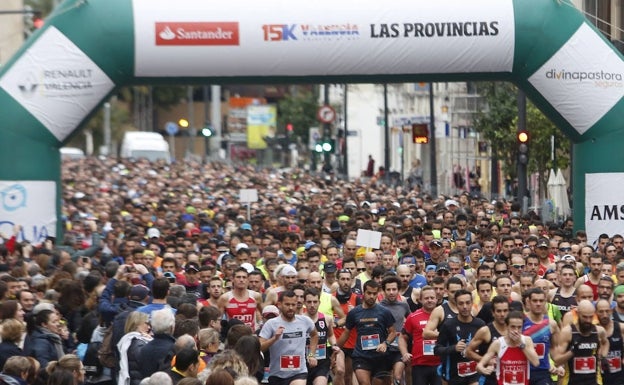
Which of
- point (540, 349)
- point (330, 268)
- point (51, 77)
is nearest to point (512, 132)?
point (51, 77)

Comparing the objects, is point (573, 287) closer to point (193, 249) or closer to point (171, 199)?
point (193, 249)

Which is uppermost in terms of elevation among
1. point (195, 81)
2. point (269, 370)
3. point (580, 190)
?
point (195, 81)

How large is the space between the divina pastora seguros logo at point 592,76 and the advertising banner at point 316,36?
711mm

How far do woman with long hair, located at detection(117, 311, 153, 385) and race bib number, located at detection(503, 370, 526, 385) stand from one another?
10.2ft

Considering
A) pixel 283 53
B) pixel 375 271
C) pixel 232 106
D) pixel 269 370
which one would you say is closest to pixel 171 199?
pixel 283 53

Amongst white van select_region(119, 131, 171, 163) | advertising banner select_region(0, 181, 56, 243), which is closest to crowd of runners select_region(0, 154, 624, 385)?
advertising banner select_region(0, 181, 56, 243)

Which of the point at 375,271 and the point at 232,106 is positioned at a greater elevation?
the point at 232,106

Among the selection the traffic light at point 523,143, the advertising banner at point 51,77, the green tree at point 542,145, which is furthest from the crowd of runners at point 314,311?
the green tree at point 542,145

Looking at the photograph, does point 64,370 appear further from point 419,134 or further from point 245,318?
point 419,134

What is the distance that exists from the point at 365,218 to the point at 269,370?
1107cm

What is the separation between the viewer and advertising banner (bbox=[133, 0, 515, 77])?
2259cm

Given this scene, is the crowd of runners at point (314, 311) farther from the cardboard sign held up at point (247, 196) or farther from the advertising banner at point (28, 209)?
the cardboard sign held up at point (247, 196)

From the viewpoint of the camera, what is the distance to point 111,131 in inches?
4107

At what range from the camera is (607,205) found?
23359 mm
